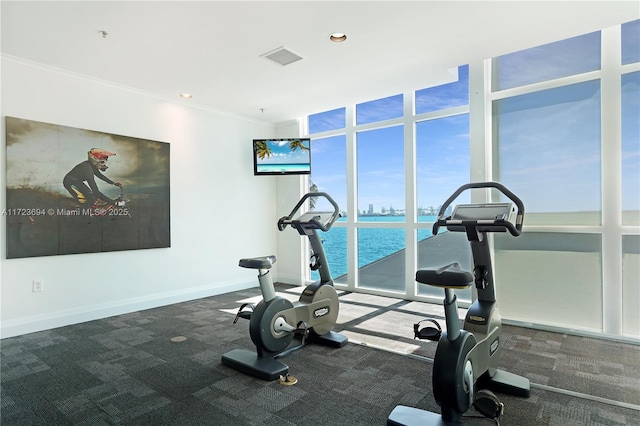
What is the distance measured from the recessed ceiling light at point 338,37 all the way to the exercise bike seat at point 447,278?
248cm

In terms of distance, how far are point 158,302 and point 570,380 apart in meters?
4.78

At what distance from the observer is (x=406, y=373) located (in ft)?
9.59

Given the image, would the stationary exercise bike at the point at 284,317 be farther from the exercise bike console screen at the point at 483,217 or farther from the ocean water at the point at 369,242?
the ocean water at the point at 369,242

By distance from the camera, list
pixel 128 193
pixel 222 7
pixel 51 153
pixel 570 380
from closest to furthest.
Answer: pixel 570 380 → pixel 222 7 → pixel 51 153 → pixel 128 193

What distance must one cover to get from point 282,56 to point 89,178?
277 centimetres

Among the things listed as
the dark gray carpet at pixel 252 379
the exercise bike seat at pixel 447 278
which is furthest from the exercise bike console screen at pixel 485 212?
the dark gray carpet at pixel 252 379

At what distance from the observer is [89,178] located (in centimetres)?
445

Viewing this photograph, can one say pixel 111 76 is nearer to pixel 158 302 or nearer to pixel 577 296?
pixel 158 302

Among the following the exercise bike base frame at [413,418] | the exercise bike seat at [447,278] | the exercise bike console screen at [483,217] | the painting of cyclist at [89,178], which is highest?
the painting of cyclist at [89,178]

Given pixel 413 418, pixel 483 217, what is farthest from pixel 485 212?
pixel 413 418

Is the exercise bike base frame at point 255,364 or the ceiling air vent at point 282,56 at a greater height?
the ceiling air vent at point 282,56

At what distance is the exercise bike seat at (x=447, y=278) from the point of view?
196cm

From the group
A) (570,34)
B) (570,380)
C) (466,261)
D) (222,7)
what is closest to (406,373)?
(570,380)

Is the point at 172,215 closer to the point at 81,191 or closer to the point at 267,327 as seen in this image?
the point at 81,191
